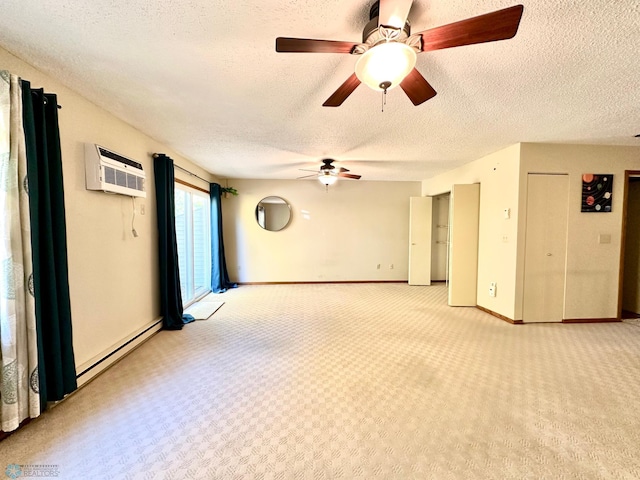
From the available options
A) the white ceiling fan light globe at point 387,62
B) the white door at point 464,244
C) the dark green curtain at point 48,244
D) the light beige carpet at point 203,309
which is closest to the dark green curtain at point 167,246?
the light beige carpet at point 203,309

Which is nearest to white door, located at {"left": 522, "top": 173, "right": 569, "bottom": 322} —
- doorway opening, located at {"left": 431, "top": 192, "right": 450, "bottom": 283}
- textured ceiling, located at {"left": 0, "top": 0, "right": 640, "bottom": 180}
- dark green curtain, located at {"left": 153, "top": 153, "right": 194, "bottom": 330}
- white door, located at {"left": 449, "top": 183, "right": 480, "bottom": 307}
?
textured ceiling, located at {"left": 0, "top": 0, "right": 640, "bottom": 180}

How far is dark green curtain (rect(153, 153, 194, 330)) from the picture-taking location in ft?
10.6

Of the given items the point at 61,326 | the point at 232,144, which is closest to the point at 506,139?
the point at 232,144

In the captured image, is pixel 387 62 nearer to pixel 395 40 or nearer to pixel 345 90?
pixel 395 40

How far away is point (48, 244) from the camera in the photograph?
1.73 meters

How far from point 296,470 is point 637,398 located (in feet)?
8.46

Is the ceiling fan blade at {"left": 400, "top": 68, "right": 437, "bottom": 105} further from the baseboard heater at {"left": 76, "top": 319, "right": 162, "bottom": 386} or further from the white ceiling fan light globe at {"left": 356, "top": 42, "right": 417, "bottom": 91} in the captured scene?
the baseboard heater at {"left": 76, "top": 319, "right": 162, "bottom": 386}

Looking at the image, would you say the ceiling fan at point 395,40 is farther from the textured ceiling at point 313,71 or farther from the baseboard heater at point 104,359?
the baseboard heater at point 104,359

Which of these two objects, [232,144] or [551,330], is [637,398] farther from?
[232,144]

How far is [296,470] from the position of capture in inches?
54.9

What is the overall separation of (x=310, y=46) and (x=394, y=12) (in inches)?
15.2

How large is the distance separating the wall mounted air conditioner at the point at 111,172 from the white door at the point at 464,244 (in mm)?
4289

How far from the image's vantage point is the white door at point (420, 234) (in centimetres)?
577

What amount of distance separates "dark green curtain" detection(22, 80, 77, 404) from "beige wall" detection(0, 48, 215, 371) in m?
0.24
